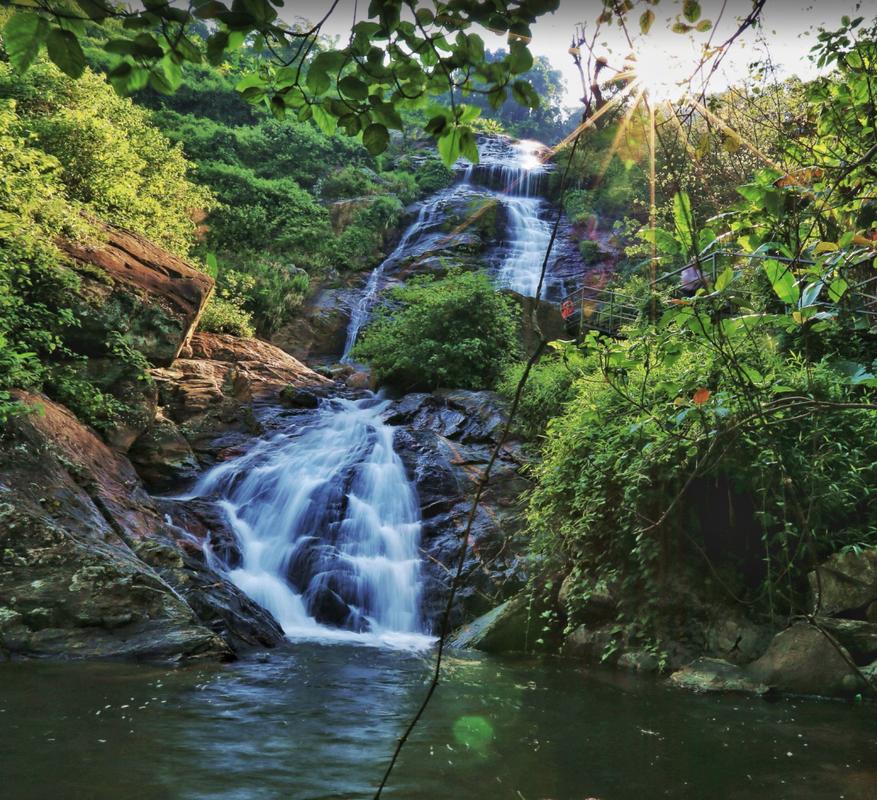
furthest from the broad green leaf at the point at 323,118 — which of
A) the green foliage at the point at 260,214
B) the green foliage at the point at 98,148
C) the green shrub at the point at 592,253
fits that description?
the green shrub at the point at 592,253

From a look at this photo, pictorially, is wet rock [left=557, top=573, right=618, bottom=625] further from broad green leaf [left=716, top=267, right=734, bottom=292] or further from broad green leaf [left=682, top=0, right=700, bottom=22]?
broad green leaf [left=682, top=0, right=700, bottom=22]

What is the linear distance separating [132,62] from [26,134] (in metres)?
12.6

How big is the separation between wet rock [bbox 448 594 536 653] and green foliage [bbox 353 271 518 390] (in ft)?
23.3

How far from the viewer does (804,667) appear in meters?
5.14

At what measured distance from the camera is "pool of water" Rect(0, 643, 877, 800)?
10.2 feet

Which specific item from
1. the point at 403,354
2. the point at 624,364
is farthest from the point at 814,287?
the point at 403,354

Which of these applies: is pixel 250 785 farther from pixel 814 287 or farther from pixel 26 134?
pixel 26 134

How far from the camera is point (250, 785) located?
121 inches

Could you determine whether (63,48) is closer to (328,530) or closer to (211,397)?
(328,530)

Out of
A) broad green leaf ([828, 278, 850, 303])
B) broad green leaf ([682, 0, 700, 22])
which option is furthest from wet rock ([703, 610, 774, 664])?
broad green leaf ([682, 0, 700, 22])

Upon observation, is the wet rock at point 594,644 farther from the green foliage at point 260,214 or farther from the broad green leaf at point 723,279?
the green foliage at point 260,214

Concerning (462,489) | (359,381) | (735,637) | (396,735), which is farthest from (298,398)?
(396,735)

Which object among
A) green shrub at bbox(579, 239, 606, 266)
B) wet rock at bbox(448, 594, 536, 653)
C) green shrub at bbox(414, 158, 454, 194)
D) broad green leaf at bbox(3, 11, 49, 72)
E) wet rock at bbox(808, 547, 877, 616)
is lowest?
wet rock at bbox(448, 594, 536, 653)

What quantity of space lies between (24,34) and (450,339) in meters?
13.1
